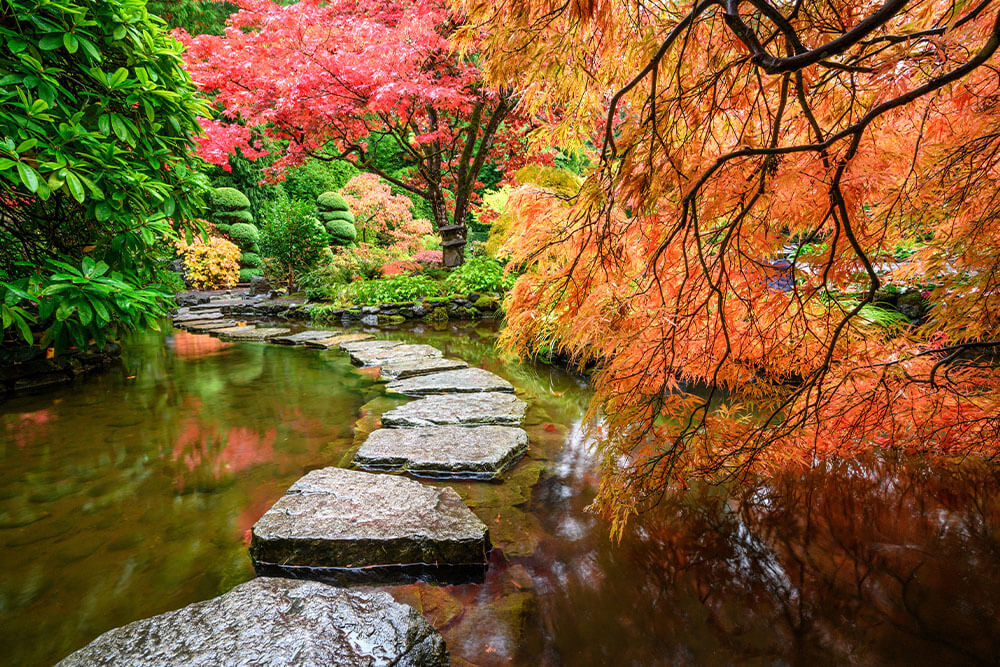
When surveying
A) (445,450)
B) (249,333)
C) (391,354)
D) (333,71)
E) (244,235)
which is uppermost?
(333,71)

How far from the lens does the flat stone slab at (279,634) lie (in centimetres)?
112

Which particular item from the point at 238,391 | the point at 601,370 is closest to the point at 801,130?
the point at 601,370

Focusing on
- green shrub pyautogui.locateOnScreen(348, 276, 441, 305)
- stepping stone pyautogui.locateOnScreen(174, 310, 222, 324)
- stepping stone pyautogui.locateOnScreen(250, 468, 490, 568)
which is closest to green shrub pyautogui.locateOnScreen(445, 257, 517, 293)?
green shrub pyautogui.locateOnScreen(348, 276, 441, 305)

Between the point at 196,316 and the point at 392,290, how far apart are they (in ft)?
14.3

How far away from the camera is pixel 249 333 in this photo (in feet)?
24.0

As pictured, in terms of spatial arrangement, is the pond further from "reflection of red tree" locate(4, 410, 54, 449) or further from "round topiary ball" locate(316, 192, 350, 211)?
"round topiary ball" locate(316, 192, 350, 211)

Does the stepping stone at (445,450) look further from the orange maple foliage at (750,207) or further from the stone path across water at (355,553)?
the orange maple foliage at (750,207)

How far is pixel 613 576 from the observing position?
5.57 ft

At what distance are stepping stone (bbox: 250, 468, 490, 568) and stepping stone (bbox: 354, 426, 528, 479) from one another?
0.46 m

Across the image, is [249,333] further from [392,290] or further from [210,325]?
[392,290]

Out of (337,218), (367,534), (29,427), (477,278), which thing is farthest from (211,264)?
(367,534)

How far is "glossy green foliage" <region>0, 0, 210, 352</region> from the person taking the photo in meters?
1.88

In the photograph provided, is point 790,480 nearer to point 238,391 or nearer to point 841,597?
point 841,597

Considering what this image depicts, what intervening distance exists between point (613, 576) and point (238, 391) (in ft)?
12.3
